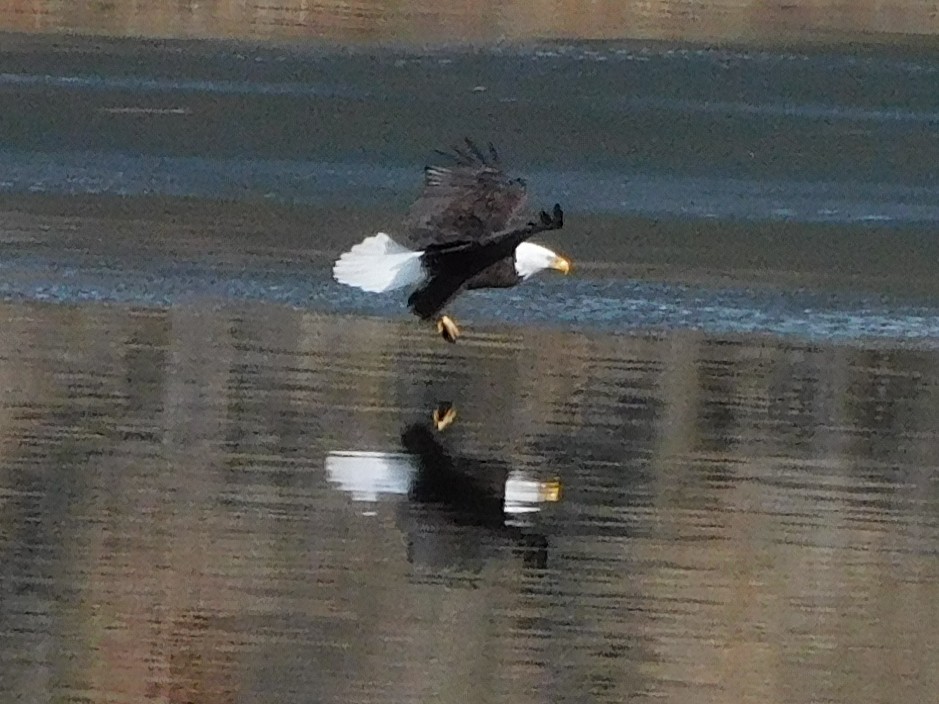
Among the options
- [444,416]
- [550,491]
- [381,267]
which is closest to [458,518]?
[550,491]

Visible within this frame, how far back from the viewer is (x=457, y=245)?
7410 millimetres

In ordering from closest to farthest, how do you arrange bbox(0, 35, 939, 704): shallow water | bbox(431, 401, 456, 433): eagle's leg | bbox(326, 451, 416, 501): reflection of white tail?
bbox(0, 35, 939, 704): shallow water, bbox(326, 451, 416, 501): reflection of white tail, bbox(431, 401, 456, 433): eagle's leg

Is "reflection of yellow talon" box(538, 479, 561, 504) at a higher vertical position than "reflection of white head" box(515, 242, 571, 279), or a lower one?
lower

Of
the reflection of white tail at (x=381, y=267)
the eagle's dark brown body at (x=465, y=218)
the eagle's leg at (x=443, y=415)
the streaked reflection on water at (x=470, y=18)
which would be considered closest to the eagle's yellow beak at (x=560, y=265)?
the eagle's dark brown body at (x=465, y=218)

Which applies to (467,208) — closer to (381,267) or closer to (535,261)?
(381,267)

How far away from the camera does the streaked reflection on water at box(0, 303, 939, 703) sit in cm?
577

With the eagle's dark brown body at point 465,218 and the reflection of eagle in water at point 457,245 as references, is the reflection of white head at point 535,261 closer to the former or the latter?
the reflection of eagle in water at point 457,245

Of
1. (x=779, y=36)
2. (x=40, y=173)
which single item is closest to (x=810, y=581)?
(x=40, y=173)

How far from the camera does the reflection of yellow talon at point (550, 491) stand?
22.2ft

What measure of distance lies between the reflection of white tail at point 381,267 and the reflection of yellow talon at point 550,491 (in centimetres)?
109

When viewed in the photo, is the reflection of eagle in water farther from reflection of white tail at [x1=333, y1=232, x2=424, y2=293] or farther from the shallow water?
the shallow water

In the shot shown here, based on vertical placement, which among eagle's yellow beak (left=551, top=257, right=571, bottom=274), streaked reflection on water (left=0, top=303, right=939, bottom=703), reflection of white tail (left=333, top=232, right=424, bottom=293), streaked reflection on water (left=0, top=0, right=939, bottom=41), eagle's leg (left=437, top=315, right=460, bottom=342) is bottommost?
streaked reflection on water (left=0, top=303, right=939, bottom=703)

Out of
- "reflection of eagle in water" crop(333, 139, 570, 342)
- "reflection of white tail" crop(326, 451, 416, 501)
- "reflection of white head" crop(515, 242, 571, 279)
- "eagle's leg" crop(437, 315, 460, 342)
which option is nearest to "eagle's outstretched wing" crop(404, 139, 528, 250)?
"reflection of eagle in water" crop(333, 139, 570, 342)

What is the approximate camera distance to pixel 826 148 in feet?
35.6
